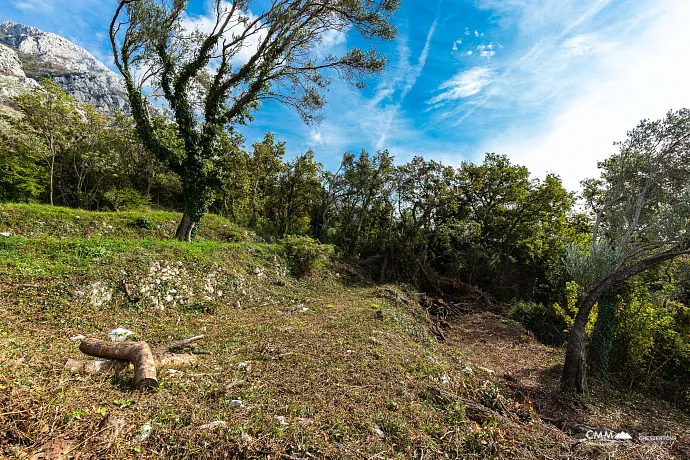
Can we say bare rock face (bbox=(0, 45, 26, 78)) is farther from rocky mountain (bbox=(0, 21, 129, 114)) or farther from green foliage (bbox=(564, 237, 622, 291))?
green foliage (bbox=(564, 237, 622, 291))

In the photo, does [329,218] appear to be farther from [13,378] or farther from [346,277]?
[13,378]

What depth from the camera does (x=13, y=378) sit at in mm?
2896

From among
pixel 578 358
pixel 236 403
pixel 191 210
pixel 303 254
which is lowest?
pixel 236 403

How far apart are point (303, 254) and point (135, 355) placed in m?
10.4

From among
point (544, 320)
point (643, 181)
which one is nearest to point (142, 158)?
point (544, 320)

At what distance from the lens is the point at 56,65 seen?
5192 inches

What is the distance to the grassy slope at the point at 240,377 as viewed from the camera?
2.79 metres

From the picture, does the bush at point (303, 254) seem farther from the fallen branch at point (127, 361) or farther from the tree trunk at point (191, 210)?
the fallen branch at point (127, 361)

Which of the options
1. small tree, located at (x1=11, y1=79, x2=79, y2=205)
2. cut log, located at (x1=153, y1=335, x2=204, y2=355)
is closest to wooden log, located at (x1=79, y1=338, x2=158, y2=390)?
cut log, located at (x1=153, y1=335, x2=204, y2=355)

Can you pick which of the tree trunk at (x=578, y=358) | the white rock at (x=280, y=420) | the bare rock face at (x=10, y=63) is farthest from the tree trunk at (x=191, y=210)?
the bare rock face at (x=10, y=63)

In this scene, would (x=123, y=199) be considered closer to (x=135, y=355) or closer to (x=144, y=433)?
(x=135, y=355)

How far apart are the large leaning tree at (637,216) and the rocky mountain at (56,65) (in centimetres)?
8808

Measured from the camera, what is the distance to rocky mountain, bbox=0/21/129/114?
97.8 meters

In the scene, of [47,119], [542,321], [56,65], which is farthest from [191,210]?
[56,65]
